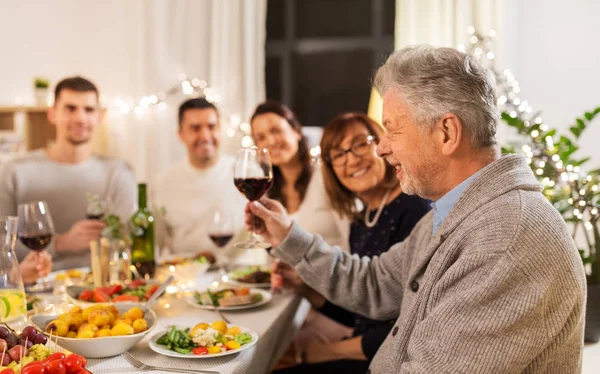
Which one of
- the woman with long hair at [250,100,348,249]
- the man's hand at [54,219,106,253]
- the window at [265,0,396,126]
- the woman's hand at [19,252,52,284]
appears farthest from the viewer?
the window at [265,0,396,126]

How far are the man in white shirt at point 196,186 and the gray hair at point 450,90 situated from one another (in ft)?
6.85

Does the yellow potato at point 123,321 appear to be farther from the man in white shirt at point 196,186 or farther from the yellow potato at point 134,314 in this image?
the man in white shirt at point 196,186

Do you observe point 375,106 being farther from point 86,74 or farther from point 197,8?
point 86,74

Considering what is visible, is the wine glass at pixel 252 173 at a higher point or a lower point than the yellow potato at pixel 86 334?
higher

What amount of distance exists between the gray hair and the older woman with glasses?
739 millimetres

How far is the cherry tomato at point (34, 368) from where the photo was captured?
3.28 ft

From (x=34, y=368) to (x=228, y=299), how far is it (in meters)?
0.80

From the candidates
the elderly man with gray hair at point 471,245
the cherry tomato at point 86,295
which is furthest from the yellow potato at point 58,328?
the elderly man with gray hair at point 471,245

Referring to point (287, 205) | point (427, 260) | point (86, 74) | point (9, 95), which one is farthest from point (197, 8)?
point (427, 260)

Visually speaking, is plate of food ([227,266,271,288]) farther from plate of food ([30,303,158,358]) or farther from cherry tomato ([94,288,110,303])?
plate of food ([30,303,158,358])

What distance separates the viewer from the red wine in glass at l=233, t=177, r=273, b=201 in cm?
175

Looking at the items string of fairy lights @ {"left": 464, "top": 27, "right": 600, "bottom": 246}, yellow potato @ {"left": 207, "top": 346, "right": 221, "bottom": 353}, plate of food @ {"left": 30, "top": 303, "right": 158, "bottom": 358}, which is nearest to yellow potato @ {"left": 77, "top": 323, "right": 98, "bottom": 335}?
plate of food @ {"left": 30, "top": 303, "right": 158, "bottom": 358}

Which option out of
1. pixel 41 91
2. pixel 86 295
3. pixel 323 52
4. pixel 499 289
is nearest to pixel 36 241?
pixel 86 295

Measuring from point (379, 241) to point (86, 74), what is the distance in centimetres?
361
